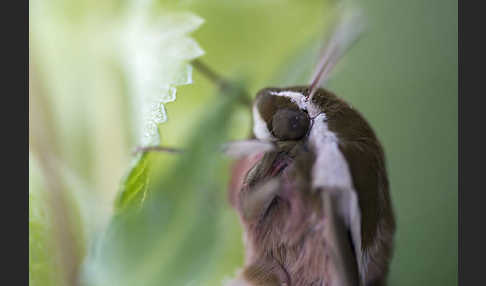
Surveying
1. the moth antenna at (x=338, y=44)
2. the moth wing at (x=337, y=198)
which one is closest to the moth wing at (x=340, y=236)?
the moth wing at (x=337, y=198)

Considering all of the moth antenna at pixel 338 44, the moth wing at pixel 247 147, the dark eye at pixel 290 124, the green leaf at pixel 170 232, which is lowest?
the green leaf at pixel 170 232

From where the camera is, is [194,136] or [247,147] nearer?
[247,147]

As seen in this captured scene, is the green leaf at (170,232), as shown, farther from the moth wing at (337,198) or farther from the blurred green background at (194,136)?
the moth wing at (337,198)

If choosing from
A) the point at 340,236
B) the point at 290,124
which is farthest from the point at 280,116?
the point at 340,236

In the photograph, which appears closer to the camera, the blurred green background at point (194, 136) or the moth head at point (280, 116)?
the moth head at point (280, 116)

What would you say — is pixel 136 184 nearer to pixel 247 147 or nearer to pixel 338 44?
pixel 247 147
